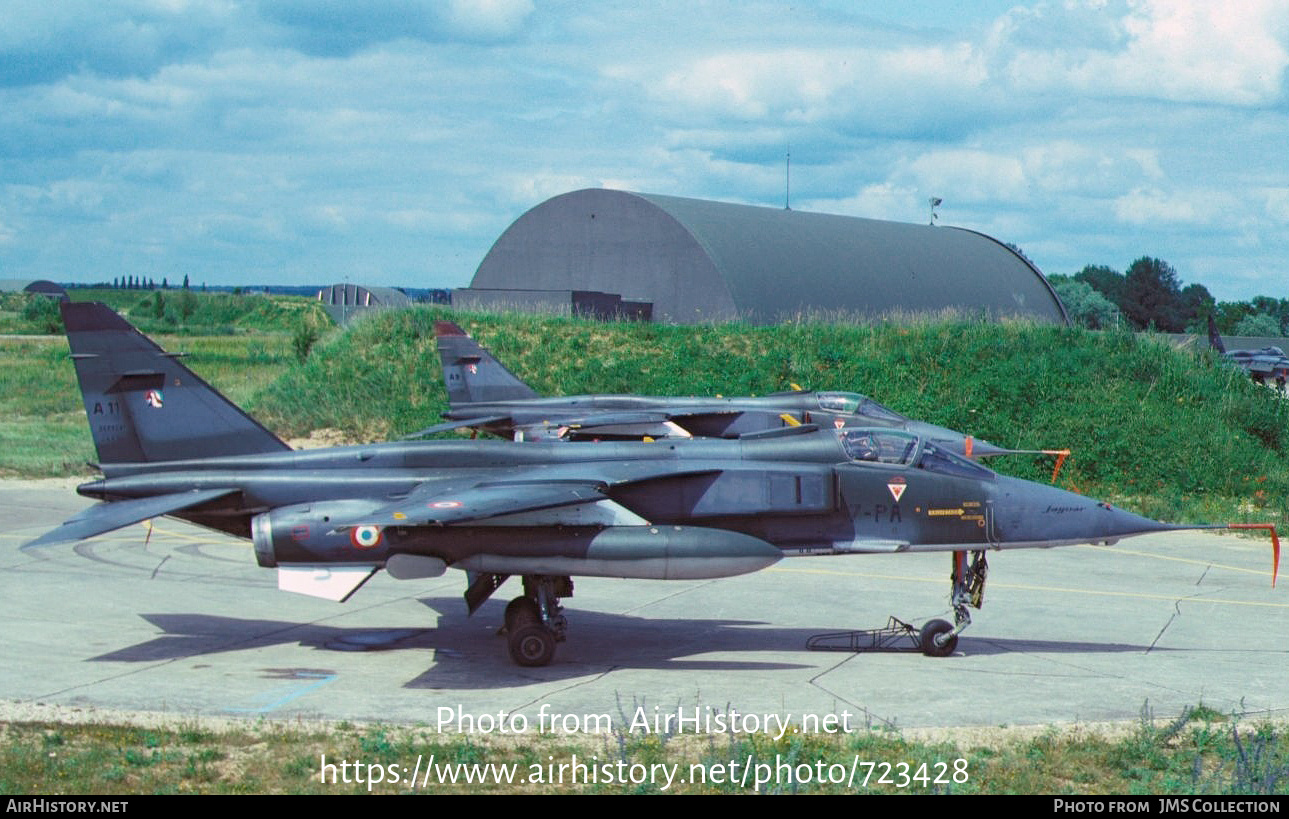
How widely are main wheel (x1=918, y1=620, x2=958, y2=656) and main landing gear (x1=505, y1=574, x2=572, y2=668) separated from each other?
3971 mm

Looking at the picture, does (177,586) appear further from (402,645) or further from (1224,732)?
(1224,732)

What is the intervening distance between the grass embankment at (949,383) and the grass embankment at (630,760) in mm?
16358

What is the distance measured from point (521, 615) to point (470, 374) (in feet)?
49.4

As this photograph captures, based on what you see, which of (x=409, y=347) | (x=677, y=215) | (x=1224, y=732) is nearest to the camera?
(x=1224, y=732)

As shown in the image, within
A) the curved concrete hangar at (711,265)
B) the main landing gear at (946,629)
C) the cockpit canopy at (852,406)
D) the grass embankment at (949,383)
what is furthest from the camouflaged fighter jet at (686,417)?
the curved concrete hangar at (711,265)

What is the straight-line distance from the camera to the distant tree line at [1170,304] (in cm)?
10044

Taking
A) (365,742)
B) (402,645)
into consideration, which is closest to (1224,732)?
Result: (365,742)

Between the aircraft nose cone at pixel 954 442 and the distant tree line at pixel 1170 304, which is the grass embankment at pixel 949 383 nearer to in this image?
the aircraft nose cone at pixel 954 442

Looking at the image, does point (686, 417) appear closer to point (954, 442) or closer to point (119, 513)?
point (954, 442)

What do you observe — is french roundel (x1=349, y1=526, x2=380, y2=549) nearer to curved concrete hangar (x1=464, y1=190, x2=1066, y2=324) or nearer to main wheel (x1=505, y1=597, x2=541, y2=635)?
main wheel (x1=505, y1=597, x2=541, y2=635)

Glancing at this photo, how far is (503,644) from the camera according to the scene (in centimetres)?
1470

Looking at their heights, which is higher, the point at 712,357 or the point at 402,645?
the point at 712,357

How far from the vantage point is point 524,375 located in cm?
3600
